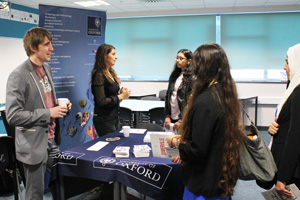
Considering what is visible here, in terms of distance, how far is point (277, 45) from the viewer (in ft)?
20.2

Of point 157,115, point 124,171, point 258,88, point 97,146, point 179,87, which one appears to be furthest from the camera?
point 258,88

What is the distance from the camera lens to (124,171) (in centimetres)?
179

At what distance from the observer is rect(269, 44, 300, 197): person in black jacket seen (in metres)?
1.35

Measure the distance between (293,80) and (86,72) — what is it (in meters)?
2.39

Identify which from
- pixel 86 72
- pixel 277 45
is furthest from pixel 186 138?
pixel 277 45

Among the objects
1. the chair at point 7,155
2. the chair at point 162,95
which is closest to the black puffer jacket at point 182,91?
the chair at point 7,155

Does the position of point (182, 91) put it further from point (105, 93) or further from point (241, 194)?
point (241, 194)

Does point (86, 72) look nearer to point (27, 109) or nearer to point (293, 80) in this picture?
point (27, 109)

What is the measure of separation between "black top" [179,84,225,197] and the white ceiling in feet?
17.1

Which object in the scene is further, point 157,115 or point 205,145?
point 157,115

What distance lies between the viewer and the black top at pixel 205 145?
1.29 metres

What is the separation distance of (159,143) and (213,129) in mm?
514

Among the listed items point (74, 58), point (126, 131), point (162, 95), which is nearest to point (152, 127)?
point (126, 131)

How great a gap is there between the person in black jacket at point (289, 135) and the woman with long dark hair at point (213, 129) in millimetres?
262
